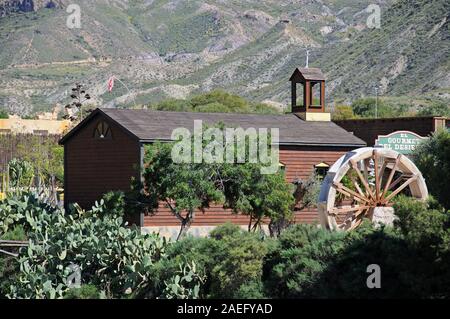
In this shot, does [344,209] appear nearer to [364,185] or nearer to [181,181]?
[364,185]

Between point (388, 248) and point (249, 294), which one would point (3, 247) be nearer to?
point (249, 294)

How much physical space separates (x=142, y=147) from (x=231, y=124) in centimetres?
476

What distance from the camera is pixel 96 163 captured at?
124 ft

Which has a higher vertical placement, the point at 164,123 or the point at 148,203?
the point at 164,123

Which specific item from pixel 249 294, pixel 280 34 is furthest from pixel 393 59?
pixel 249 294

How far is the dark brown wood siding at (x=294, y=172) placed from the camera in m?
35.8

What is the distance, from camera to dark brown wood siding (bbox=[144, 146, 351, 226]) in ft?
117

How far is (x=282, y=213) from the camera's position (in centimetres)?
2992

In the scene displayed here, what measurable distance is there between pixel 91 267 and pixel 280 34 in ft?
510

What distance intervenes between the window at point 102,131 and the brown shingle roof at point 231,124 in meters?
0.55

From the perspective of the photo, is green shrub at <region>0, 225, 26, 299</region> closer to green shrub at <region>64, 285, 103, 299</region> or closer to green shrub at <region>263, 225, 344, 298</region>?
green shrub at <region>64, 285, 103, 299</region>

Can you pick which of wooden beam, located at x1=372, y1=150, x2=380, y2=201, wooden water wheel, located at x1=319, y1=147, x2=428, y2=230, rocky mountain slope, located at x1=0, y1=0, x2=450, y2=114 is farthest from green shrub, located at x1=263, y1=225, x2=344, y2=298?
rocky mountain slope, located at x1=0, y1=0, x2=450, y2=114

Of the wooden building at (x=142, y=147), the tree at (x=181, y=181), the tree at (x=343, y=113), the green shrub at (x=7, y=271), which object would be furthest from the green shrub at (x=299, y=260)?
the tree at (x=343, y=113)

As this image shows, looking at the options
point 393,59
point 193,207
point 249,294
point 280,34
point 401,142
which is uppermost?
point 280,34
